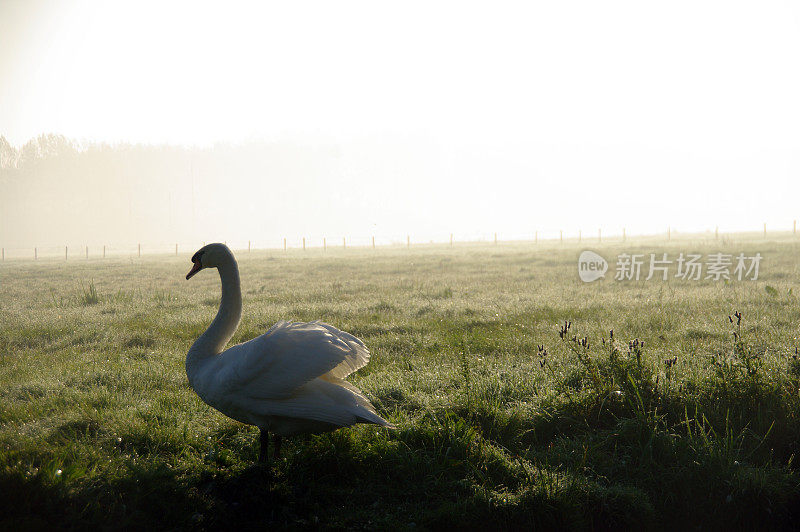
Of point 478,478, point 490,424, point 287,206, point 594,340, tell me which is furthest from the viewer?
point 287,206

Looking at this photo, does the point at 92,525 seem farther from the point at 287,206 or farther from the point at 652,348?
the point at 287,206

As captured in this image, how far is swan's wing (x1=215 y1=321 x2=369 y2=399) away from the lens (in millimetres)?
4168

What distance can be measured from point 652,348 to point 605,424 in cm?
274

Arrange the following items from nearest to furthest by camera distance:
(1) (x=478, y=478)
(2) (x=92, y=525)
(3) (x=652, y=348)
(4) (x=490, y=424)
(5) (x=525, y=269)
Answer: (2) (x=92, y=525), (1) (x=478, y=478), (4) (x=490, y=424), (3) (x=652, y=348), (5) (x=525, y=269)

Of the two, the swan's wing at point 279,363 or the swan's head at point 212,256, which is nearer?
the swan's wing at point 279,363

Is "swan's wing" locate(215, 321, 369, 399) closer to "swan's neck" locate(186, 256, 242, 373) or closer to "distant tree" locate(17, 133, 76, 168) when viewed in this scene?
"swan's neck" locate(186, 256, 242, 373)

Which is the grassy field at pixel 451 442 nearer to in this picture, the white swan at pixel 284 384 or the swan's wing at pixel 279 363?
the white swan at pixel 284 384

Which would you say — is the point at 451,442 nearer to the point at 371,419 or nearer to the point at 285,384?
the point at 371,419

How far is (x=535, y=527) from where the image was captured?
12.8ft

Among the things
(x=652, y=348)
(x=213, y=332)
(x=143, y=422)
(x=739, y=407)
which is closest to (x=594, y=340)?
(x=652, y=348)

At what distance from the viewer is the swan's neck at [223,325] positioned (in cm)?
469

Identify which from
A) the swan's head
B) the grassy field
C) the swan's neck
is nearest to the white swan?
the swan's neck

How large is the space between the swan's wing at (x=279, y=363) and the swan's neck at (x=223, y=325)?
0.41m

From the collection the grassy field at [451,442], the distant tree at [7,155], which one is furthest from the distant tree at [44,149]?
the grassy field at [451,442]
